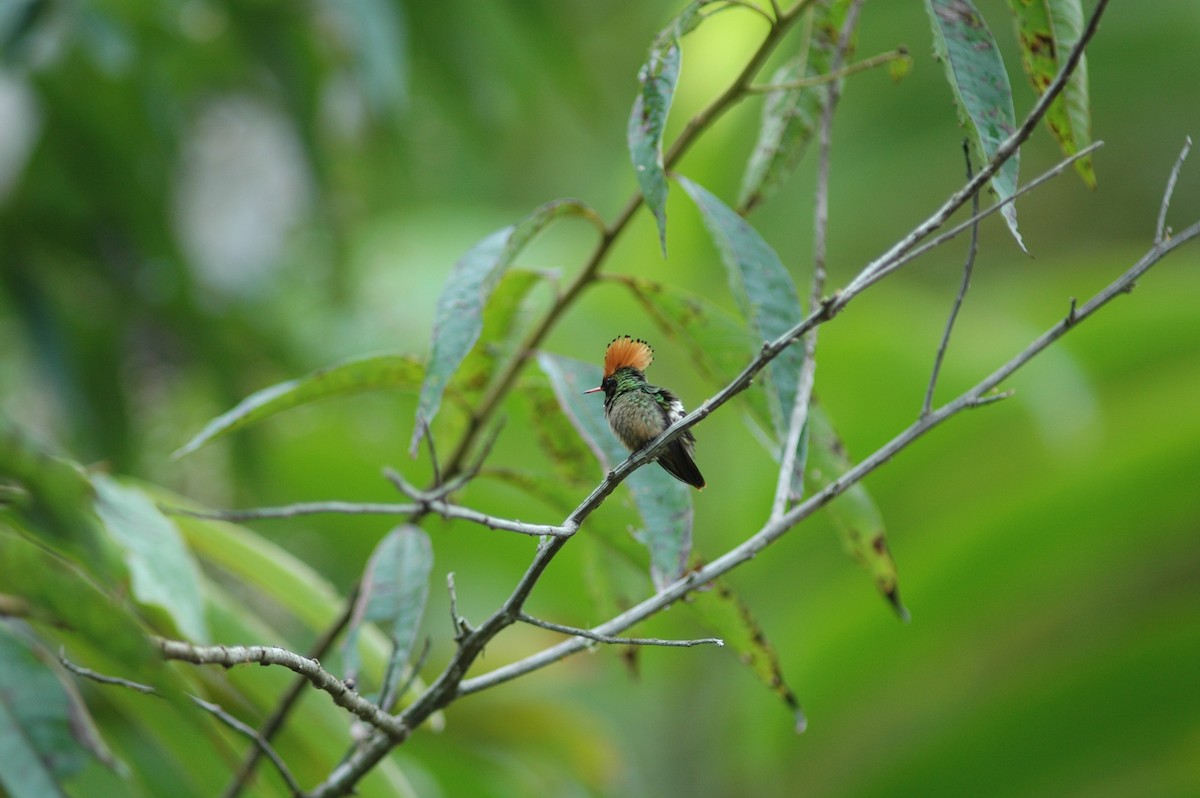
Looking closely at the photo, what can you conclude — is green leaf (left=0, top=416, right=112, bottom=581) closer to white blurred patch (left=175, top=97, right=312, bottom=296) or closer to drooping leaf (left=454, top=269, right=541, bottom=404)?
drooping leaf (left=454, top=269, right=541, bottom=404)

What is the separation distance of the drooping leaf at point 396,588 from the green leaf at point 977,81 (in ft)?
1.23

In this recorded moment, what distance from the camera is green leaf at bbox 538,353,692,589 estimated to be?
606 mm

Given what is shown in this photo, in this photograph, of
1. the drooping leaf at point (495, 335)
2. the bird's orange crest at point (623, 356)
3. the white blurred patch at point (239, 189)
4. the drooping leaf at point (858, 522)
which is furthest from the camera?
the white blurred patch at point (239, 189)

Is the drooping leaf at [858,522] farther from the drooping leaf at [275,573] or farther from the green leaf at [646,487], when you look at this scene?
the drooping leaf at [275,573]

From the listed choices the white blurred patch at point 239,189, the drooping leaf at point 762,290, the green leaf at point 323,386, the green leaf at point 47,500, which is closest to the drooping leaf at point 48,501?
the green leaf at point 47,500

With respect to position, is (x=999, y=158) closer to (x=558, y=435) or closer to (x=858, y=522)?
(x=858, y=522)

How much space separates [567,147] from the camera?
3.71 meters

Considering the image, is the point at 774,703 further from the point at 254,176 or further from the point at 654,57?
the point at 654,57

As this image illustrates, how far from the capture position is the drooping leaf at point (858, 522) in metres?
0.66

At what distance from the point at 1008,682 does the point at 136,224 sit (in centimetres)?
172

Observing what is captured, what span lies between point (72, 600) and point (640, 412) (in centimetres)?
27

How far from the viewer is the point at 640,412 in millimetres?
512

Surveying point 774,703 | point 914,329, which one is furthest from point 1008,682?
point 914,329

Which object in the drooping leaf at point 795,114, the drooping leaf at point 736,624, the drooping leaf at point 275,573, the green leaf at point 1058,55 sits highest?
the drooping leaf at point 795,114
